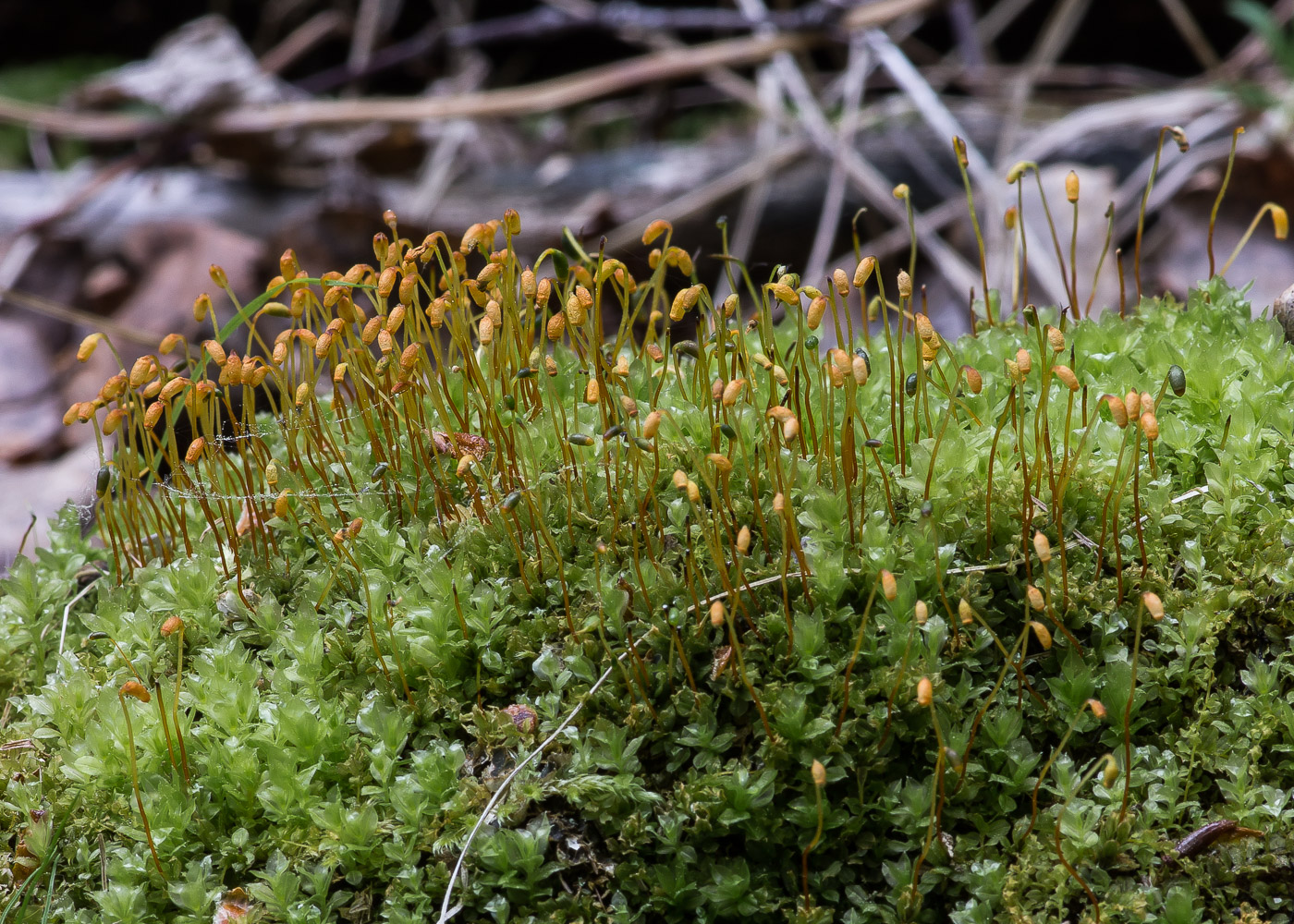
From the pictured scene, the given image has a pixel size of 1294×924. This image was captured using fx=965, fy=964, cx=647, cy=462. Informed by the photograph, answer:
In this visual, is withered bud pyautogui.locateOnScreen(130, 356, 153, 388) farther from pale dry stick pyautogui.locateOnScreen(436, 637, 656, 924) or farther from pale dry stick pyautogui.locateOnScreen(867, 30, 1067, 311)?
pale dry stick pyautogui.locateOnScreen(867, 30, 1067, 311)

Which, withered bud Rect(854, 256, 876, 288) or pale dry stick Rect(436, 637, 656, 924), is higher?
withered bud Rect(854, 256, 876, 288)

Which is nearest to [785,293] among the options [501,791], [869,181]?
[501,791]

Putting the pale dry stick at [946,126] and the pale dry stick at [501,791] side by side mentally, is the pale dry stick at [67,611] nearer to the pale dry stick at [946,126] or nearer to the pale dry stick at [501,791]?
the pale dry stick at [501,791]

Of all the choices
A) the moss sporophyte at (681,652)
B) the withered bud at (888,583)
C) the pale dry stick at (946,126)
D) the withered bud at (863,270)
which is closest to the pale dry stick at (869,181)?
the pale dry stick at (946,126)

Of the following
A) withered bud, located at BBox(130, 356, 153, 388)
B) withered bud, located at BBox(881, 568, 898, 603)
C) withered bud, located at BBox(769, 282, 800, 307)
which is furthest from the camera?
withered bud, located at BBox(130, 356, 153, 388)

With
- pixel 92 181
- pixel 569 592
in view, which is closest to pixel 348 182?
pixel 92 181

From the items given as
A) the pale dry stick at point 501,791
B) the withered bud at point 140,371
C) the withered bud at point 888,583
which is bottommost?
the pale dry stick at point 501,791

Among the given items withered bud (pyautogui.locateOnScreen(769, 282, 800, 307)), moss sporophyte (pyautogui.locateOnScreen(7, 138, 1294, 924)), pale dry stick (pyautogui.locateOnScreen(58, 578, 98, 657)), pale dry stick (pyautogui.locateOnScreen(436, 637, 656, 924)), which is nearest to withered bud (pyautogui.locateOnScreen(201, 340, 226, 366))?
moss sporophyte (pyautogui.locateOnScreen(7, 138, 1294, 924))
